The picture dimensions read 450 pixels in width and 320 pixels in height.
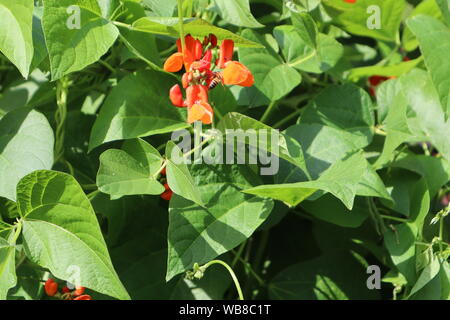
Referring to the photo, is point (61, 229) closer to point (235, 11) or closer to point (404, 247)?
point (235, 11)

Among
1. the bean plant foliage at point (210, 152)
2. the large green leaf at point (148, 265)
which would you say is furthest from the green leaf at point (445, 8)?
the large green leaf at point (148, 265)

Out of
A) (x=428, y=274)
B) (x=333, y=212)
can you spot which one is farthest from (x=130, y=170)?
(x=428, y=274)

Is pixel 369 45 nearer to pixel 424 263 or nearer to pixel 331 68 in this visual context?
pixel 331 68

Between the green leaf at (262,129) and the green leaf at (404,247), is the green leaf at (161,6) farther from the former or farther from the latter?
the green leaf at (404,247)

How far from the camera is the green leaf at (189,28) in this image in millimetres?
869

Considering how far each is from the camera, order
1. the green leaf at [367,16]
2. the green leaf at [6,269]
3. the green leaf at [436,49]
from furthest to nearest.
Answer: the green leaf at [367,16] → the green leaf at [436,49] → the green leaf at [6,269]

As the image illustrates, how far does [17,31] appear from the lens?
835mm

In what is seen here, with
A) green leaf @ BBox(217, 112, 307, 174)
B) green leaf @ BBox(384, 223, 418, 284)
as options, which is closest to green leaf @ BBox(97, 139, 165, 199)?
green leaf @ BBox(217, 112, 307, 174)

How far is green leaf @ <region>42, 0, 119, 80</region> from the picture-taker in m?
0.82

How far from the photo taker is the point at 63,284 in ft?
3.33

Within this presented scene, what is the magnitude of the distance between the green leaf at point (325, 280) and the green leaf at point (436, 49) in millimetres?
344

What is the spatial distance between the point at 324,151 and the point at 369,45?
0.52 meters

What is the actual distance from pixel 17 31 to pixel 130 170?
216 mm
